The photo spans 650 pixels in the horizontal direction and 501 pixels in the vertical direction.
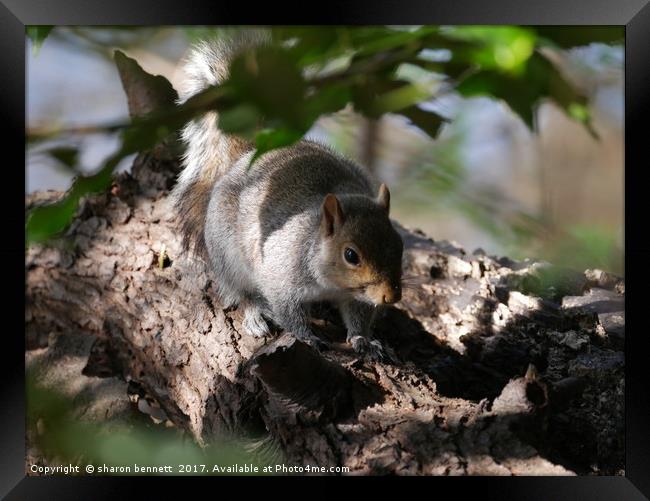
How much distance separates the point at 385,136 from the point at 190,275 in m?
0.87

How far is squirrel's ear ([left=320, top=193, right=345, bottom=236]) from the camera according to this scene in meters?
1.87

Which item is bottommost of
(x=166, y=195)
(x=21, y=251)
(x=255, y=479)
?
(x=255, y=479)

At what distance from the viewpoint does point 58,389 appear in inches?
71.9

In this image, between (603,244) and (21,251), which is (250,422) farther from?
(603,244)

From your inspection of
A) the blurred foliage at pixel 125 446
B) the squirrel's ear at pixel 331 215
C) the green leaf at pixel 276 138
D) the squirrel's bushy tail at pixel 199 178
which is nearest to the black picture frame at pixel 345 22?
the blurred foliage at pixel 125 446

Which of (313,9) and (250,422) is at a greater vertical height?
(313,9)

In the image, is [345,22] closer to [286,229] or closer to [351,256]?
[351,256]

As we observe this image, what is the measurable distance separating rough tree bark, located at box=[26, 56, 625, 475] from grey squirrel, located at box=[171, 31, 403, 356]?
3.5 inches

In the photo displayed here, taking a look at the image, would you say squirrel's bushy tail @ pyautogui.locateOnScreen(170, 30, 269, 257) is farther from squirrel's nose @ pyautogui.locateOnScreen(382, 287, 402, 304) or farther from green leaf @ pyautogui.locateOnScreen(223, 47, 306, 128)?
green leaf @ pyautogui.locateOnScreen(223, 47, 306, 128)

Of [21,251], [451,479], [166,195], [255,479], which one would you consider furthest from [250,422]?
[166,195]

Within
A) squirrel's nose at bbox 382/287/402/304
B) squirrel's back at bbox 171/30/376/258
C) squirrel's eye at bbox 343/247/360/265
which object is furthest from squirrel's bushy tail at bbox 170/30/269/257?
squirrel's nose at bbox 382/287/402/304

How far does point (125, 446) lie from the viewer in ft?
5.98

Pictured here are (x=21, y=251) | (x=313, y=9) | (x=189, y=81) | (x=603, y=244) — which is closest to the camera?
(x=313, y=9)

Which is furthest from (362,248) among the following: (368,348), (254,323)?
(254,323)
